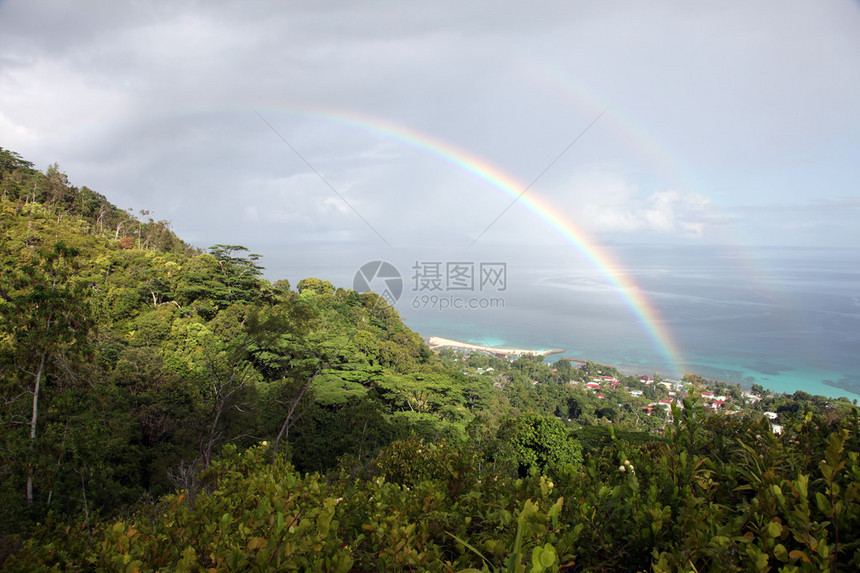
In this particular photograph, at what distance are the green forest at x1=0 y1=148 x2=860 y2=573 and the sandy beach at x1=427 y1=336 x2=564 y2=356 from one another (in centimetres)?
1305

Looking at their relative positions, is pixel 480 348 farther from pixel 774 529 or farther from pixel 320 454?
pixel 774 529

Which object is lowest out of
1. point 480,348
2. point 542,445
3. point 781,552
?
point 480,348

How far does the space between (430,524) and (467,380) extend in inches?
642

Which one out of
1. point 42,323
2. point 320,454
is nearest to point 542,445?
point 320,454

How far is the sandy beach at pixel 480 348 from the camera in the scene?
3750 cm

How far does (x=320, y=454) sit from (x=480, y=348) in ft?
108

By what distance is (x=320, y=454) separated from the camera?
10469 millimetres

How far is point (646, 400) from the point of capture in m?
21.6

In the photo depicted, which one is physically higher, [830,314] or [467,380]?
[830,314]

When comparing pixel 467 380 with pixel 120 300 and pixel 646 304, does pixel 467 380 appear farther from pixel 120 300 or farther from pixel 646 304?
pixel 646 304

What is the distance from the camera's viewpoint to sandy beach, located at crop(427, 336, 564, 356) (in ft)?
123

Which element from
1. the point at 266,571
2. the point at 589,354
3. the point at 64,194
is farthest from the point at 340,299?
the point at 266,571

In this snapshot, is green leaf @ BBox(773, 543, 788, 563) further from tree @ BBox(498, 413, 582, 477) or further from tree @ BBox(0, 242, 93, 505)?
tree @ BBox(498, 413, 582, 477)

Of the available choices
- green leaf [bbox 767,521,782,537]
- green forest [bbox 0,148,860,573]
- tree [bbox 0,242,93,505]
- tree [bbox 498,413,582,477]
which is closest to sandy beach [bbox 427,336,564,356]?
green forest [bbox 0,148,860,573]
